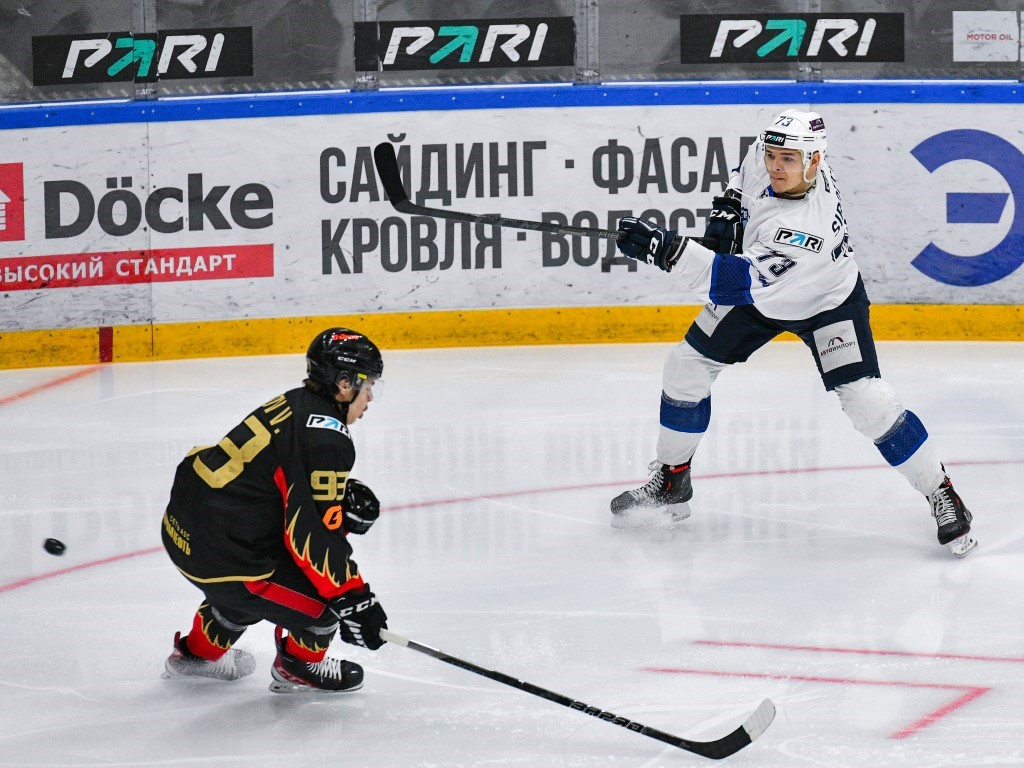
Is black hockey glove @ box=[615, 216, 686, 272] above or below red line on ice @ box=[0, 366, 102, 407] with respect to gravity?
above

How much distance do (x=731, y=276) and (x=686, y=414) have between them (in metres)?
0.61

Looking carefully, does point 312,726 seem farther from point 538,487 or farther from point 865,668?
point 538,487

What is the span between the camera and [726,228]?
14.5 ft

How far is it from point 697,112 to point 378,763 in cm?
497

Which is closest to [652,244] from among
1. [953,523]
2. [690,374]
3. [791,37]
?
[690,374]

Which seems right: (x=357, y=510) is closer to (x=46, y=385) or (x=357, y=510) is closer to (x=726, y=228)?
(x=726, y=228)

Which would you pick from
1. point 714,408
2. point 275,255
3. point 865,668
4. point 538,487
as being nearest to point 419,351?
point 275,255

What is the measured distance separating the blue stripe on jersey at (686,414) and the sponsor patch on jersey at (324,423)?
5.72 feet

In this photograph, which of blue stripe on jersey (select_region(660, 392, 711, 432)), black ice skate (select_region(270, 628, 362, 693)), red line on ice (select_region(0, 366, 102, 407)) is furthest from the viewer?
red line on ice (select_region(0, 366, 102, 407))

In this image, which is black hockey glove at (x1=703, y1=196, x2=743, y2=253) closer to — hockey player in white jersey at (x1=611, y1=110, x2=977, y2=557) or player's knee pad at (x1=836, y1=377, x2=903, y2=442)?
hockey player in white jersey at (x1=611, y1=110, x2=977, y2=557)

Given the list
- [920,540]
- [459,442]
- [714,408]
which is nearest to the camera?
[920,540]

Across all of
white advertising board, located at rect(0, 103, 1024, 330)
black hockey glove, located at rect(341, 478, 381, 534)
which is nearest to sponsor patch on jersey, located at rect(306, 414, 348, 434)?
black hockey glove, located at rect(341, 478, 381, 534)

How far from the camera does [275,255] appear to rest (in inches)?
283

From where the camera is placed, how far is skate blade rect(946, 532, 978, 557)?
13.8ft
